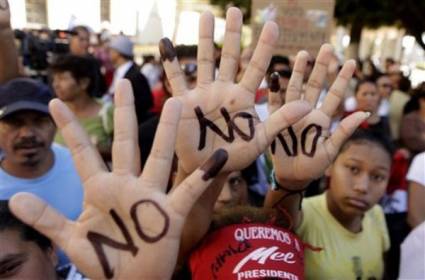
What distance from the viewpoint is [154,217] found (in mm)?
1067

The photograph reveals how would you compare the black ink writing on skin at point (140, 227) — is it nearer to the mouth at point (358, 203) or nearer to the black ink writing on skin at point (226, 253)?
the black ink writing on skin at point (226, 253)

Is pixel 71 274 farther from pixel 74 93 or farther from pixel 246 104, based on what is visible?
pixel 74 93

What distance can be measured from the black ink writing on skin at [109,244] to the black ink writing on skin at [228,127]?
300mm

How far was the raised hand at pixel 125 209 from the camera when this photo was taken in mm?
1056

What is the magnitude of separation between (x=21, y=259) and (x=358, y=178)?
43.7 inches

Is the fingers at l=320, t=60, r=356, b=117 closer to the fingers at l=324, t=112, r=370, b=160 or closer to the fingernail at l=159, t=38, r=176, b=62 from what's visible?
the fingers at l=324, t=112, r=370, b=160

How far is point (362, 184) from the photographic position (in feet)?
5.82

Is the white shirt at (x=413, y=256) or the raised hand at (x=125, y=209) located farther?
the white shirt at (x=413, y=256)

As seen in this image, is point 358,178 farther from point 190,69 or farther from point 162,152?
point 190,69

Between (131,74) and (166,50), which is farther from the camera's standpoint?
(131,74)

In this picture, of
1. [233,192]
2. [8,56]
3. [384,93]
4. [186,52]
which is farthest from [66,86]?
[384,93]

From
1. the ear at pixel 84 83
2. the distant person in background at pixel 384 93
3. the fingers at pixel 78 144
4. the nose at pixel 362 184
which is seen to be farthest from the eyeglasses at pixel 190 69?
the distant person in background at pixel 384 93

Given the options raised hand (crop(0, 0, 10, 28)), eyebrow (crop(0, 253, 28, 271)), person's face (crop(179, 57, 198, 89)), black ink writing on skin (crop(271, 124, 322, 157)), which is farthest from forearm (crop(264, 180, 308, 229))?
person's face (crop(179, 57, 198, 89))

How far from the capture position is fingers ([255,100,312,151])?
1.24 meters
